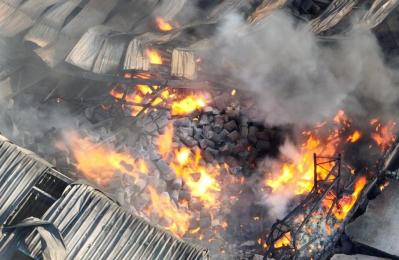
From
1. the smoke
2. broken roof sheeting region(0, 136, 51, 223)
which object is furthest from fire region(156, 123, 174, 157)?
broken roof sheeting region(0, 136, 51, 223)

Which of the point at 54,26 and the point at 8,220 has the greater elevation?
the point at 54,26

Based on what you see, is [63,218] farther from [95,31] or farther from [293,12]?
[293,12]

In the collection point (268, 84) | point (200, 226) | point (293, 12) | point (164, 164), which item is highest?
point (293, 12)

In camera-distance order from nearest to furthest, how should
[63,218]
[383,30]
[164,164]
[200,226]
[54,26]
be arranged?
1. [63,218]
2. [200,226]
3. [164,164]
4. [383,30]
5. [54,26]

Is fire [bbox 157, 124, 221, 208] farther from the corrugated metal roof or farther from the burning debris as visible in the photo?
→ the corrugated metal roof

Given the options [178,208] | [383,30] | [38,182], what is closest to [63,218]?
[38,182]

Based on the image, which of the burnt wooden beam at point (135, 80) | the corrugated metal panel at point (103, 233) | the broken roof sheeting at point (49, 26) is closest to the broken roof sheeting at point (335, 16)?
the burnt wooden beam at point (135, 80)

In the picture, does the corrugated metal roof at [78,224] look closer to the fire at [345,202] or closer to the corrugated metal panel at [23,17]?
the fire at [345,202]
